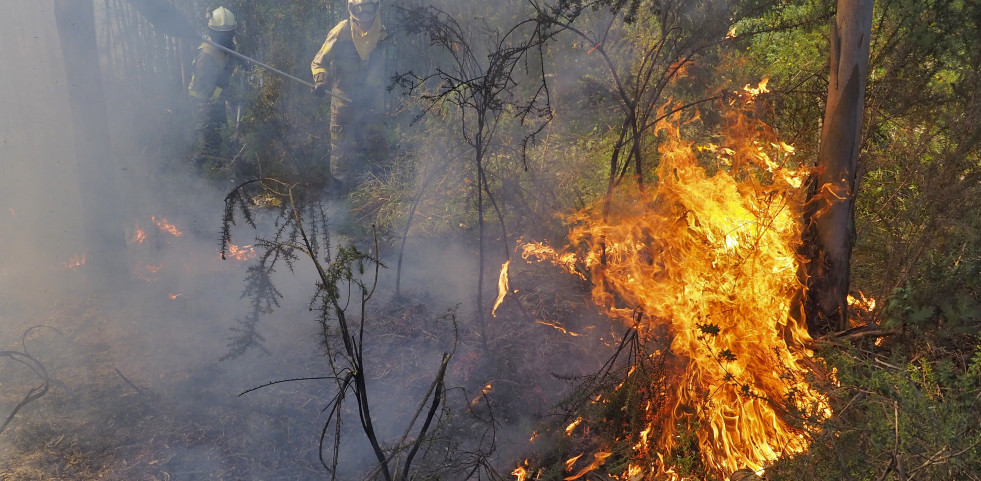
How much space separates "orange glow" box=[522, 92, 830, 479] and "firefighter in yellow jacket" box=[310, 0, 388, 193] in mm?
6603

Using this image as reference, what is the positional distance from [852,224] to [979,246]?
107 cm

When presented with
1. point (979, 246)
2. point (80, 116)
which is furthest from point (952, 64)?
point (80, 116)

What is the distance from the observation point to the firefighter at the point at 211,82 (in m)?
11.8

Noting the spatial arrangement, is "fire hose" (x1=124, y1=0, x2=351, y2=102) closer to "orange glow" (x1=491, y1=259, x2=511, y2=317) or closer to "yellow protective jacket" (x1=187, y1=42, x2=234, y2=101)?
"yellow protective jacket" (x1=187, y1=42, x2=234, y2=101)

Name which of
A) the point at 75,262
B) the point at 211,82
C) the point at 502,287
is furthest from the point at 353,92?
the point at 502,287

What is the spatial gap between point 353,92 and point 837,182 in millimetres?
8266

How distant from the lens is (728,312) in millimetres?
4246

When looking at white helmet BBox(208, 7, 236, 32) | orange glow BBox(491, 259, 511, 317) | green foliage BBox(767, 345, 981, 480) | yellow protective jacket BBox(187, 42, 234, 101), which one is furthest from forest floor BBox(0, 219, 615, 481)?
white helmet BBox(208, 7, 236, 32)

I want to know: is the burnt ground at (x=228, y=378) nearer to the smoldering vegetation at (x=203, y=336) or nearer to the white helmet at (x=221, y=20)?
the smoldering vegetation at (x=203, y=336)

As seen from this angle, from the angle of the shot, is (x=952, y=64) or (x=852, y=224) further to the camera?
(x=952, y=64)

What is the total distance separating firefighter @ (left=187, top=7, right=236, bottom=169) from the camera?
463 inches

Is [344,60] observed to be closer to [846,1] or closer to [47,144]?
[47,144]

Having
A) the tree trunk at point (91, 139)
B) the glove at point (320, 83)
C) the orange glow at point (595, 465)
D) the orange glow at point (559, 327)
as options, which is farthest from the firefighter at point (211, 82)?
the orange glow at point (595, 465)

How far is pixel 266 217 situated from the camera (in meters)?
8.99
